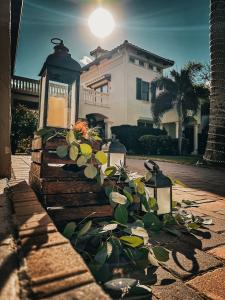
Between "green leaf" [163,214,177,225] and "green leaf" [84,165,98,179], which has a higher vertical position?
"green leaf" [84,165,98,179]

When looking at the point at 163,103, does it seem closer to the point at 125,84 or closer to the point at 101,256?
the point at 125,84

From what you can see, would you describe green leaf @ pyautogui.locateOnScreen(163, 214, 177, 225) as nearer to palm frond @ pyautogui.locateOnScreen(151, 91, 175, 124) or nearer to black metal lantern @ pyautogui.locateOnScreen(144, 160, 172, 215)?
black metal lantern @ pyautogui.locateOnScreen(144, 160, 172, 215)

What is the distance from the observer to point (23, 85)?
1400 cm

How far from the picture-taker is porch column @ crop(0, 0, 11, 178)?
116 inches

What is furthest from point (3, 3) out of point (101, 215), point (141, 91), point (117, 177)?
point (141, 91)

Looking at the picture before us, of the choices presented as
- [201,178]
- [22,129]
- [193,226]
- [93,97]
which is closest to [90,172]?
[193,226]

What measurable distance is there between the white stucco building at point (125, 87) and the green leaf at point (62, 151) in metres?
14.5

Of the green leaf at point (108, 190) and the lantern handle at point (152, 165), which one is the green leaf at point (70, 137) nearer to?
the green leaf at point (108, 190)

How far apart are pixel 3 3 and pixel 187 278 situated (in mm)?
3451

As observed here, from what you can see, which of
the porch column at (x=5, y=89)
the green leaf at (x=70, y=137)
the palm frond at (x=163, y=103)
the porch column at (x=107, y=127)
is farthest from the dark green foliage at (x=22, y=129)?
the green leaf at (x=70, y=137)

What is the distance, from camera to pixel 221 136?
28.2 ft

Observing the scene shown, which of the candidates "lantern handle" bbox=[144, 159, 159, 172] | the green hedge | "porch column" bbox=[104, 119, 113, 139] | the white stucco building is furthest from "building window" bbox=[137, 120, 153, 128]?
"lantern handle" bbox=[144, 159, 159, 172]

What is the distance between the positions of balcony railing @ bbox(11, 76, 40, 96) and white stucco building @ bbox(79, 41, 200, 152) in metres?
3.55

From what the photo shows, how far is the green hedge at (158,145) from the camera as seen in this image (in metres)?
14.6
